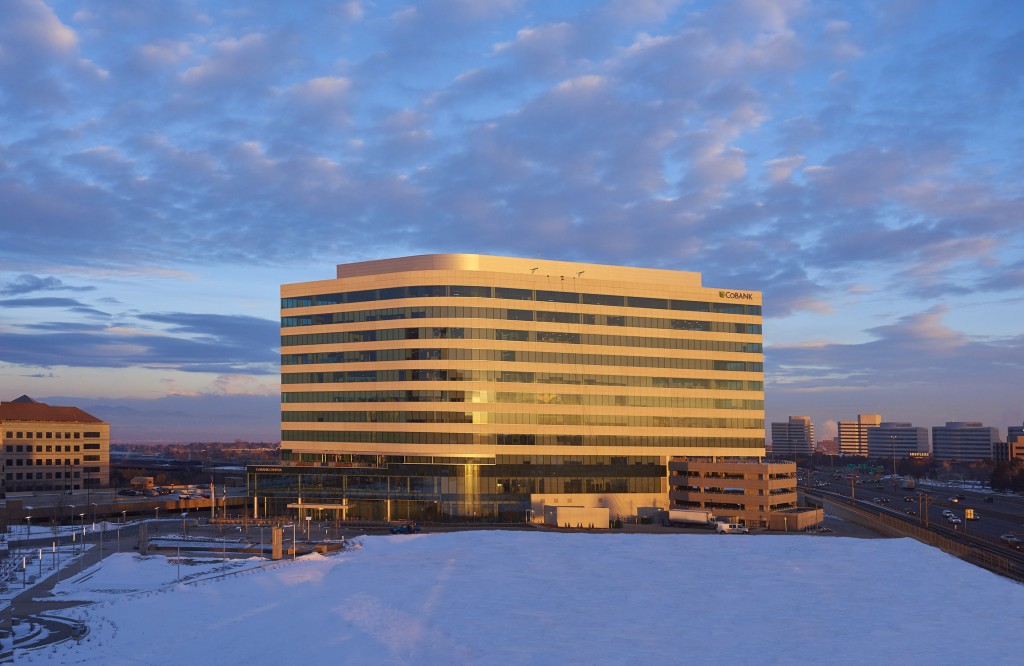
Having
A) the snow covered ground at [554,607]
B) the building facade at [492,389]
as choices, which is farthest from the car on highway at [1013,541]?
→ the snow covered ground at [554,607]

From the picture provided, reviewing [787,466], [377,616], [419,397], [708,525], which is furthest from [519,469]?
[377,616]

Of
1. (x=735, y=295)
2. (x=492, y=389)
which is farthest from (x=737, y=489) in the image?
(x=492, y=389)

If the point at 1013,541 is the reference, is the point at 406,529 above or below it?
above

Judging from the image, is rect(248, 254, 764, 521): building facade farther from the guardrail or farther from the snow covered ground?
the snow covered ground

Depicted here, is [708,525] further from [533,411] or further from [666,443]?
[533,411]

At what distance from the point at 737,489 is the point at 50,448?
151m

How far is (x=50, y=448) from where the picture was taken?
186125 millimetres

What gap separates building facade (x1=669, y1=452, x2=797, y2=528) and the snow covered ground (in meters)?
28.5

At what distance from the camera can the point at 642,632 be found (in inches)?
2302

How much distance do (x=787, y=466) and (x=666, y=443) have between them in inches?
736

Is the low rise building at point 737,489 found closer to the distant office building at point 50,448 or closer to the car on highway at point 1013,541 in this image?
the car on highway at point 1013,541

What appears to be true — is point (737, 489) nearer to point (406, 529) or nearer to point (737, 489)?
point (737, 489)

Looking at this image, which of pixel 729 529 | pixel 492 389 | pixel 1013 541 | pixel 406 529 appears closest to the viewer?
pixel 729 529

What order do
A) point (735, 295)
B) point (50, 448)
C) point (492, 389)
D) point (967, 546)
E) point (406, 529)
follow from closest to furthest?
1. point (967, 546)
2. point (406, 529)
3. point (492, 389)
4. point (735, 295)
5. point (50, 448)
